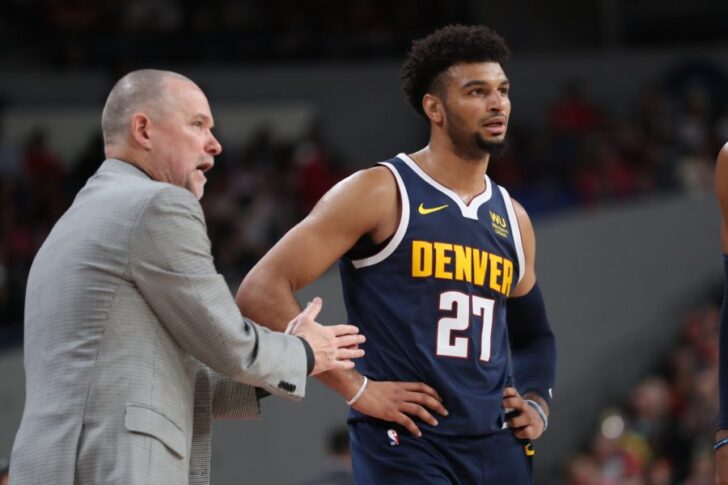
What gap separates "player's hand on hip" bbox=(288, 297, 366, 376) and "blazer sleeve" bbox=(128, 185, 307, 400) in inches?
7.2

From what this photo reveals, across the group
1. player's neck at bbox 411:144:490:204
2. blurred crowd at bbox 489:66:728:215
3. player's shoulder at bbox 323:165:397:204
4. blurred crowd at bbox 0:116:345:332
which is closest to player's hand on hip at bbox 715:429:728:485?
player's neck at bbox 411:144:490:204

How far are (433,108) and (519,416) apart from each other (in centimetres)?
113

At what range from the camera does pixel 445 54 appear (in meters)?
4.54

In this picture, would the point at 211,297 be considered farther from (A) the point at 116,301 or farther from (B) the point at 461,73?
(B) the point at 461,73

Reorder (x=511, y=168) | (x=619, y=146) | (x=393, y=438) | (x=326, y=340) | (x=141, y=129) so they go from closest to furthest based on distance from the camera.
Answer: (x=141, y=129), (x=326, y=340), (x=393, y=438), (x=511, y=168), (x=619, y=146)

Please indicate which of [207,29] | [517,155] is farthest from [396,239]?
[207,29]

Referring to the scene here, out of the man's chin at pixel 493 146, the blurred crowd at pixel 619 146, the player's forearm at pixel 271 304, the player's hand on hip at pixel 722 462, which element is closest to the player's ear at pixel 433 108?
the man's chin at pixel 493 146

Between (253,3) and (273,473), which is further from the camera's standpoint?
(253,3)

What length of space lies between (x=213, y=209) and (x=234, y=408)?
8.71 meters

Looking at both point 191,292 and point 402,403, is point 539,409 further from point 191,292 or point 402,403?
point 191,292

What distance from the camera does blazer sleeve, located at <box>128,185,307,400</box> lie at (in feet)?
11.5

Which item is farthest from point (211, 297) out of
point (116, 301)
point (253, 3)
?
point (253, 3)

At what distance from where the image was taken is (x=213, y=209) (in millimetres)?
12648

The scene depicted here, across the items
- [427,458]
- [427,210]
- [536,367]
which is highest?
[427,210]
